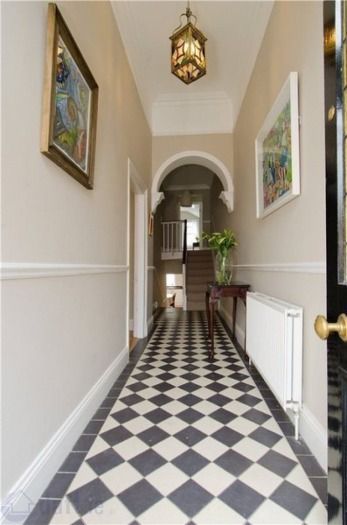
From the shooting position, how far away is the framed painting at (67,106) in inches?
51.1

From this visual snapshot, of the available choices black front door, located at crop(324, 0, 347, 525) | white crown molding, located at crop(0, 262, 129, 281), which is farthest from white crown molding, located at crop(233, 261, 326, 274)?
white crown molding, located at crop(0, 262, 129, 281)

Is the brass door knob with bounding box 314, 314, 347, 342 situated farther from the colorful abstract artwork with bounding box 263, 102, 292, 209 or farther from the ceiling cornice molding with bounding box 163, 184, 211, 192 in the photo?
the ceiling cornice molding with bounding box 163, 184, 211, 192

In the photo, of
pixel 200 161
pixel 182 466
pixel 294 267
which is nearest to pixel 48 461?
pixel 182 466

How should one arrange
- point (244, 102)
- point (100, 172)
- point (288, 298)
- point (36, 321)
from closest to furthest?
point (36, 321) < point (288, 298) < point (100, 172) < point (244, 102)

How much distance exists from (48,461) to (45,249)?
3.28ft

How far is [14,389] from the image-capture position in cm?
110

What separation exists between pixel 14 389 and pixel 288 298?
1.71m

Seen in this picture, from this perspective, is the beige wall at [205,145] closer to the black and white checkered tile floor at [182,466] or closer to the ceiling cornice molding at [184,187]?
the black and white checkered tile floor at [182,466]

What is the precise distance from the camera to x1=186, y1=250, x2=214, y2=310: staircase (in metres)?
7.04

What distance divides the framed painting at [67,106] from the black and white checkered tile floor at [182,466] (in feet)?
5.14

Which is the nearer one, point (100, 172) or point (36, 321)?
point (36, 321)

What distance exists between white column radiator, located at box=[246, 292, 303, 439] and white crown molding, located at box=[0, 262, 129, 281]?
1.29 m

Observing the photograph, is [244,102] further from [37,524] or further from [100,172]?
[37,524]

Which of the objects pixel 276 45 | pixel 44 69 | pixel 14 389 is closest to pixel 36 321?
pixel 14 389
